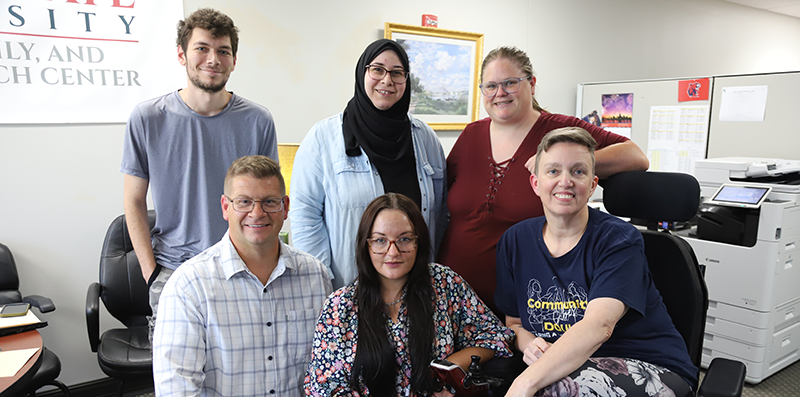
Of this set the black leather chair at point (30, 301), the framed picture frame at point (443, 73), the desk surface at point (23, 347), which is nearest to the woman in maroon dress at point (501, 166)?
the desk surface at point (23, 347)

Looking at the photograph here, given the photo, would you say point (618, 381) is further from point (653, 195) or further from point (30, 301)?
point (30, 301)

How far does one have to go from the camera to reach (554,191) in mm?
1394

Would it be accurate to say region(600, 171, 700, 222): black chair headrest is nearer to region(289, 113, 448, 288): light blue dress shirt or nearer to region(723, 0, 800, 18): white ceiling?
region(289, 113, 448, 288): light blue dress shirt

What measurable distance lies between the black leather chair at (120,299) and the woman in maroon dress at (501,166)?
1607 millimetres

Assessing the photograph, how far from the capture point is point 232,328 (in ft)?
4.57

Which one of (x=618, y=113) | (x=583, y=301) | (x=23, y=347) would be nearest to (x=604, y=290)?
(x=583, y=301)

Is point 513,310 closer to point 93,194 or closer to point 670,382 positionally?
point 670,382

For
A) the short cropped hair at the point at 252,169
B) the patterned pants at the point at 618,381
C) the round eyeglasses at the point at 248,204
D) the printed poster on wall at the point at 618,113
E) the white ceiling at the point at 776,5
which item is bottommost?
the patterned pants at the point at 618,381

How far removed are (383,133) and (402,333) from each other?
27.5 inches

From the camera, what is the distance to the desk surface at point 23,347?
1.55 meters

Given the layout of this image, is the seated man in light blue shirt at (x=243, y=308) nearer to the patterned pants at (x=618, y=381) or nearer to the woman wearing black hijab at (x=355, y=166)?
the woman wearing black hijab at (x=355, y=166)

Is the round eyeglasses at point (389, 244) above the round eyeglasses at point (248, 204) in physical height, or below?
below

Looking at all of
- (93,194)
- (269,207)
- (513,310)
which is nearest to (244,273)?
(269,207)

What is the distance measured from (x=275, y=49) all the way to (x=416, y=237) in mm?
1998
